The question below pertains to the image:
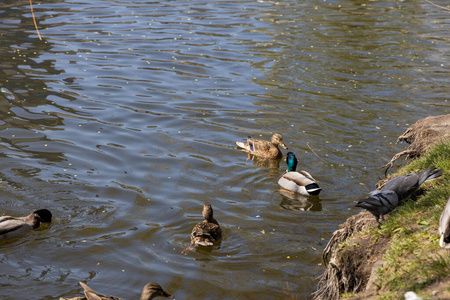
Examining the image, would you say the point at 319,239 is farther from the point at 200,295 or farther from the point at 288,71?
the point at 288,71

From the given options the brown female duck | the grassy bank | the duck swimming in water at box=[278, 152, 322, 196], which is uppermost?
the grassy bank

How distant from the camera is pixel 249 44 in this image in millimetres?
21375

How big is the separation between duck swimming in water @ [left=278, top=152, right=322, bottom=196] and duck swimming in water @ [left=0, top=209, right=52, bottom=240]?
4.38m

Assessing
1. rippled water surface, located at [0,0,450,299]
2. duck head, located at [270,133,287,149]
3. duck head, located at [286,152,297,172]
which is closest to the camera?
rippled water surface, located at [0,0,450,299]

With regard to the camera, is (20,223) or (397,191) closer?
(397,191)

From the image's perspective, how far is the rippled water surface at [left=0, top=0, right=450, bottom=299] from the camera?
9070 mm

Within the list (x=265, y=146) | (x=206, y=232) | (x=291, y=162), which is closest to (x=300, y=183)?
(x=291, y=162)

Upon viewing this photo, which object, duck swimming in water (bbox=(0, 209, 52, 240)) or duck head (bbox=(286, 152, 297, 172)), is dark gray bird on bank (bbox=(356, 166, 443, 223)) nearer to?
duck head (bbox=(286, 152, 297, 172))

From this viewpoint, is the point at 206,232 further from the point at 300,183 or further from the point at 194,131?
the point at 194,131

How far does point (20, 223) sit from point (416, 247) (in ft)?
20.6

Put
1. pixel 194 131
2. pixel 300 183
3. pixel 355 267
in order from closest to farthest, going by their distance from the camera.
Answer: pixel 355 267, pixel 300 183, pixel 194 131

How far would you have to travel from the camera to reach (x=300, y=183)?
11328mm

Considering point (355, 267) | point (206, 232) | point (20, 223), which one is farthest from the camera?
point (20, 223)

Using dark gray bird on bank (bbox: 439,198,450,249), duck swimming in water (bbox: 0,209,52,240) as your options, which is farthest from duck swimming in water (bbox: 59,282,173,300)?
dark gray bird on bank (bbox: 439,198,450,249)
